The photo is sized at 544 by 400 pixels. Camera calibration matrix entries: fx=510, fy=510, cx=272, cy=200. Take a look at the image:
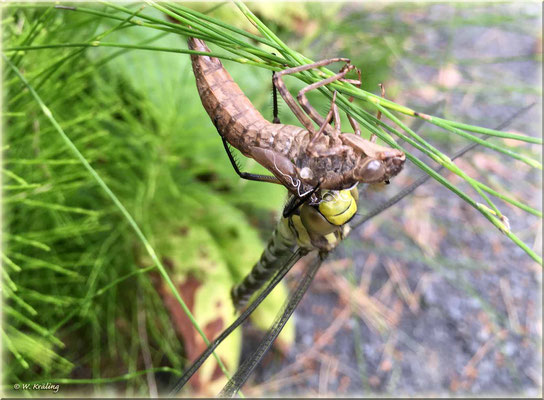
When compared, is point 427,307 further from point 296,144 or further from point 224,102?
point 224,102

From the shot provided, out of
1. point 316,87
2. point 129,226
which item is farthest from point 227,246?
point 316,87

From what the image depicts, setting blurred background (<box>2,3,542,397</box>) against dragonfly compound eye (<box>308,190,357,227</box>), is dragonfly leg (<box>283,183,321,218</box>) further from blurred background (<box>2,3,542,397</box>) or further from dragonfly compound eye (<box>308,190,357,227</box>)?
blurred background (<box>2,3,542,397</box>)

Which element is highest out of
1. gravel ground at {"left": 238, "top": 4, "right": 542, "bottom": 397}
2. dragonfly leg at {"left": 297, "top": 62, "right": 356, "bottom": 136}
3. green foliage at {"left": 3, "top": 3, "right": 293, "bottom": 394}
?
dragonfly leg at {"left": 297, "top": 62, "right": 356, "bottom": 136}

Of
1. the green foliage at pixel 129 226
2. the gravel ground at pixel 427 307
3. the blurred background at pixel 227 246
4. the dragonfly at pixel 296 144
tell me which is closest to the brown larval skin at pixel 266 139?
the dragonfly at pixel 296 144

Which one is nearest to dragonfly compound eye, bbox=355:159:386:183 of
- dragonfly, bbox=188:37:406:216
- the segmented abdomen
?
dragonfly, bbox=188:37:406:216

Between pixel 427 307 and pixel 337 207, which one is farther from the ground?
pixel 337 207

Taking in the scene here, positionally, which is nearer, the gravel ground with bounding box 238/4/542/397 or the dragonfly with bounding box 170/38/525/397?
the dragonfly with bounding box 170/38/525/397

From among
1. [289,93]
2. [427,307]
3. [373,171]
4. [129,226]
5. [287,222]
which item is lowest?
[427,307]

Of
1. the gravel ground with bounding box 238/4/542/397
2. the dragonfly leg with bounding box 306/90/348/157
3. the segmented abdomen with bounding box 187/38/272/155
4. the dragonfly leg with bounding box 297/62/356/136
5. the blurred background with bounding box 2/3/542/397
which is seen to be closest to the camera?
the dragonfly leg with bounding box 297/62/356/136
